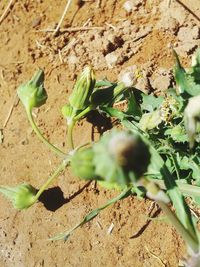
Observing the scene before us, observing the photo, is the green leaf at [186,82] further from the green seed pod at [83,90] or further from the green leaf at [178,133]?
the green seed pod at [83,90]

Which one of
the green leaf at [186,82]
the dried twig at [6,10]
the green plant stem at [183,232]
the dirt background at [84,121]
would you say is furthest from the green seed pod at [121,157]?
A: the dried twig at [6,10]

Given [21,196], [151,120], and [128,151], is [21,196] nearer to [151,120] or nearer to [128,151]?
[151,120]

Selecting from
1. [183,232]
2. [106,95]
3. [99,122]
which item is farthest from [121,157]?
[99,122]

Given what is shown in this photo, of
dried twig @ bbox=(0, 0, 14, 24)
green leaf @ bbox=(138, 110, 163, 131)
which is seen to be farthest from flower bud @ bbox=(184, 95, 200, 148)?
dried twig @ bbox=(0, 0, 14, 24)

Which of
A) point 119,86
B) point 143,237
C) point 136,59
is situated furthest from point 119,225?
point 136,59

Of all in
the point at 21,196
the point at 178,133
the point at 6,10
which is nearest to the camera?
the point at 178,133

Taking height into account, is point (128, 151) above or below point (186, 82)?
above
